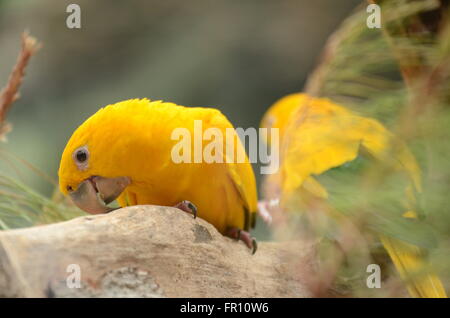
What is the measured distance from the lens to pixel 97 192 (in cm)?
150

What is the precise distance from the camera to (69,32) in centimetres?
468

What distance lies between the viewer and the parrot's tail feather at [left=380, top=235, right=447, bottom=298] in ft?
3.64

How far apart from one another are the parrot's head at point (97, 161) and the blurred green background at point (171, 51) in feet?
9.10

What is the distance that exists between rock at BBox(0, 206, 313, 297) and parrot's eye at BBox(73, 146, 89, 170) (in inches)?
9.2

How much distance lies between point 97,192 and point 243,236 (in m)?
0.46

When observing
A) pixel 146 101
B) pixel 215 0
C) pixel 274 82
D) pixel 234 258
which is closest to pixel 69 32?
pixel 215 0

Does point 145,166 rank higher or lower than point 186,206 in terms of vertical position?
higher

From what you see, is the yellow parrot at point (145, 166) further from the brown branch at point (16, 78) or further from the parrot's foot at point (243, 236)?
the brown branch at point (16, 78)

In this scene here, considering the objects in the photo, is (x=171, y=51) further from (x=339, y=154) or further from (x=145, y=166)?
(x=339, y=154)

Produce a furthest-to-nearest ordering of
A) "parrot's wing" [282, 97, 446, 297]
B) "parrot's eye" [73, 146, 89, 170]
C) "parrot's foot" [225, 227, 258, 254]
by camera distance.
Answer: "parrot's foot" [225, 227, 258, 254]
"parrot's eye" [73, 146, 89, 170]
"parrot's wing" [282, 97, 446, 297]

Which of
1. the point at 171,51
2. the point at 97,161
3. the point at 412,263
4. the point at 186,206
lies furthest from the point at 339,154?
the point at 171,51

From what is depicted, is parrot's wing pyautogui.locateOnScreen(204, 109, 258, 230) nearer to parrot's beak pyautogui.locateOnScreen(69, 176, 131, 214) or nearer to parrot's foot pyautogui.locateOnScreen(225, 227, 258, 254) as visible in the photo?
parrot's foot pyautogui.locateOnScreen(225, 227, 258, 254)

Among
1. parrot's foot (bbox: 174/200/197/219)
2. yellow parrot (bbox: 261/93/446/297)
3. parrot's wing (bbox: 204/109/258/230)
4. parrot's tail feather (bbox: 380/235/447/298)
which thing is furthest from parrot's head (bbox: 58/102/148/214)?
parrot's tail feather (bbox: 380/235/447/298)

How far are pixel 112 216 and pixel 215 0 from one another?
381 centimetres
